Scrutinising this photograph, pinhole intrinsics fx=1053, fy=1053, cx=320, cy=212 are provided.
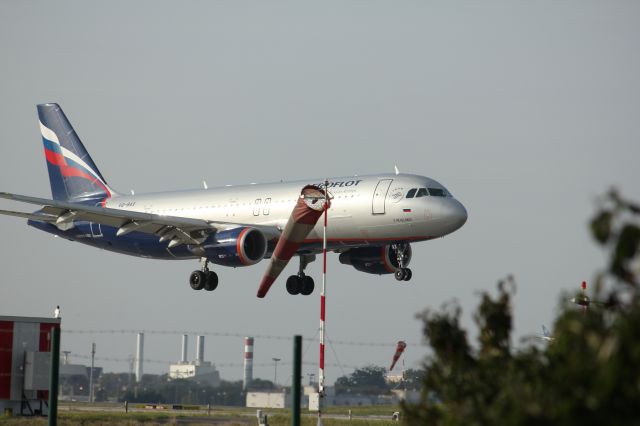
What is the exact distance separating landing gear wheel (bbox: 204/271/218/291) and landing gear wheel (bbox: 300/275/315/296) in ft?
17.2

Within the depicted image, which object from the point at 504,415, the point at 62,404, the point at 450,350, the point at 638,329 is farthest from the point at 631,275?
the point at 62,404

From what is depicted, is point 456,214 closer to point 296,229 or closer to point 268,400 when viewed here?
point 296,229

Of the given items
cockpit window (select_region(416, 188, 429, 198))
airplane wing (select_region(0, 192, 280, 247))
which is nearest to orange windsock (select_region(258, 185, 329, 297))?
airplane wing (select_region(0, 192, 280, 247))

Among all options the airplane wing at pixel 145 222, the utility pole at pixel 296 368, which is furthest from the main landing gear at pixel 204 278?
the utility pole at pixel 296 368

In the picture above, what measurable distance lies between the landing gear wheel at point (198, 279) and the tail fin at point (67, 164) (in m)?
12.6

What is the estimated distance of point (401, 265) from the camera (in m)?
53.9

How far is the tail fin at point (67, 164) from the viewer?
66000 millimetres

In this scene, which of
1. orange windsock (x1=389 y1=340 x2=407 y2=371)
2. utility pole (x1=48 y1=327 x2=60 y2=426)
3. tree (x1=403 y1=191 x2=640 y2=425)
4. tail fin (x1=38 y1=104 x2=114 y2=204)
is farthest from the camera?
tail fin (x1=38 y1=104 x2=114 y2=204)

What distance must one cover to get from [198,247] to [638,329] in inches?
1735

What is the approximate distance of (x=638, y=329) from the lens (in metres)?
10.5

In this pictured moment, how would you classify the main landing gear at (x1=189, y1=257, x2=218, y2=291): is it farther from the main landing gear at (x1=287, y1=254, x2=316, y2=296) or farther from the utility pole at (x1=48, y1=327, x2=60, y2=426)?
the utility pole at (x1=48, y1=327, x2=60, y2=426)

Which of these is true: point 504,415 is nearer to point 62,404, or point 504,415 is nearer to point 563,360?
point 563,360

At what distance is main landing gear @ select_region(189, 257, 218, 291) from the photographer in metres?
54.8

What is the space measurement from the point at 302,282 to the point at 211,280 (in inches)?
215
